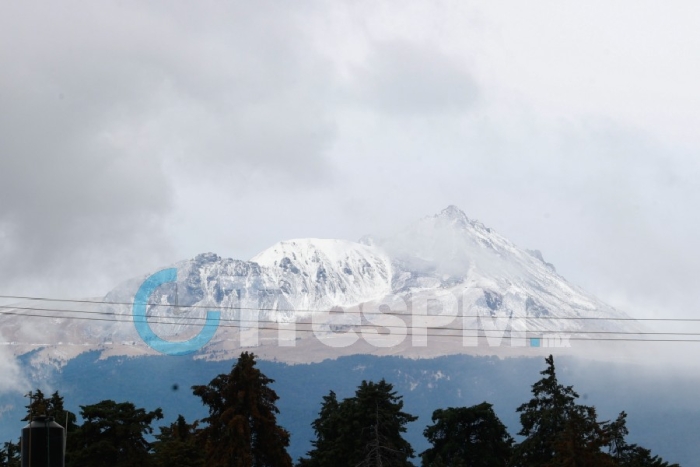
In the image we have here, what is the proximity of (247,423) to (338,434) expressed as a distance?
1448cm

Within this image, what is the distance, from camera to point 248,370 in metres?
63.8

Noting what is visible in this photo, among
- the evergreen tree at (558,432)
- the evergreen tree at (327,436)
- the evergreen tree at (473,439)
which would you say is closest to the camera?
the evergreen tree at (558,432)

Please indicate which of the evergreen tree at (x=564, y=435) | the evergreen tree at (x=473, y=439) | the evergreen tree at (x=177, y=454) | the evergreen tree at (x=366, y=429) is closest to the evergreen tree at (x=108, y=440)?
the evergreen tree at (x=177, y=454)

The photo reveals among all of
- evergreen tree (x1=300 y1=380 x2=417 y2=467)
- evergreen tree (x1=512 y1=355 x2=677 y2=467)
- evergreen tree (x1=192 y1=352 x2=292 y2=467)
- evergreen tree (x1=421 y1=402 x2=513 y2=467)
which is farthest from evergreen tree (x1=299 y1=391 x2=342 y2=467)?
evergreen tree (x1=512 y1=355 x2=677 y2=467)

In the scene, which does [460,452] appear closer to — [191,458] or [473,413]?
[473,413]

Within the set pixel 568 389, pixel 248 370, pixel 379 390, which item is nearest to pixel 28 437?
pixel 248 370

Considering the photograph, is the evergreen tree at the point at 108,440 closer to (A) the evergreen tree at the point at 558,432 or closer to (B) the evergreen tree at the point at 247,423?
(B) the evergreen tree at the point at 247,423

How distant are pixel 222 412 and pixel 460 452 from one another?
74.1 feet

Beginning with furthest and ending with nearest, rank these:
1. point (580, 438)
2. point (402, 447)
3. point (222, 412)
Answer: point (402, 447)
point (222, 412)
point (580, 438)

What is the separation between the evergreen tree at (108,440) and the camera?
5606 centimetres

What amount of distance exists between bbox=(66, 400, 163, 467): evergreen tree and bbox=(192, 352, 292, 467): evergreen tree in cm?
587

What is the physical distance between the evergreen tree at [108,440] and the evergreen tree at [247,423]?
5.87m

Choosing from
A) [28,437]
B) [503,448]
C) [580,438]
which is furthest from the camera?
[503,448]

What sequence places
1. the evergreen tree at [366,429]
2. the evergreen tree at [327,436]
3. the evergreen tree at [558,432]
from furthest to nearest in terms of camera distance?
the evergreen tree at [327,436], the evergreen tree at [366,429], the evergreen tree at [558,432]
